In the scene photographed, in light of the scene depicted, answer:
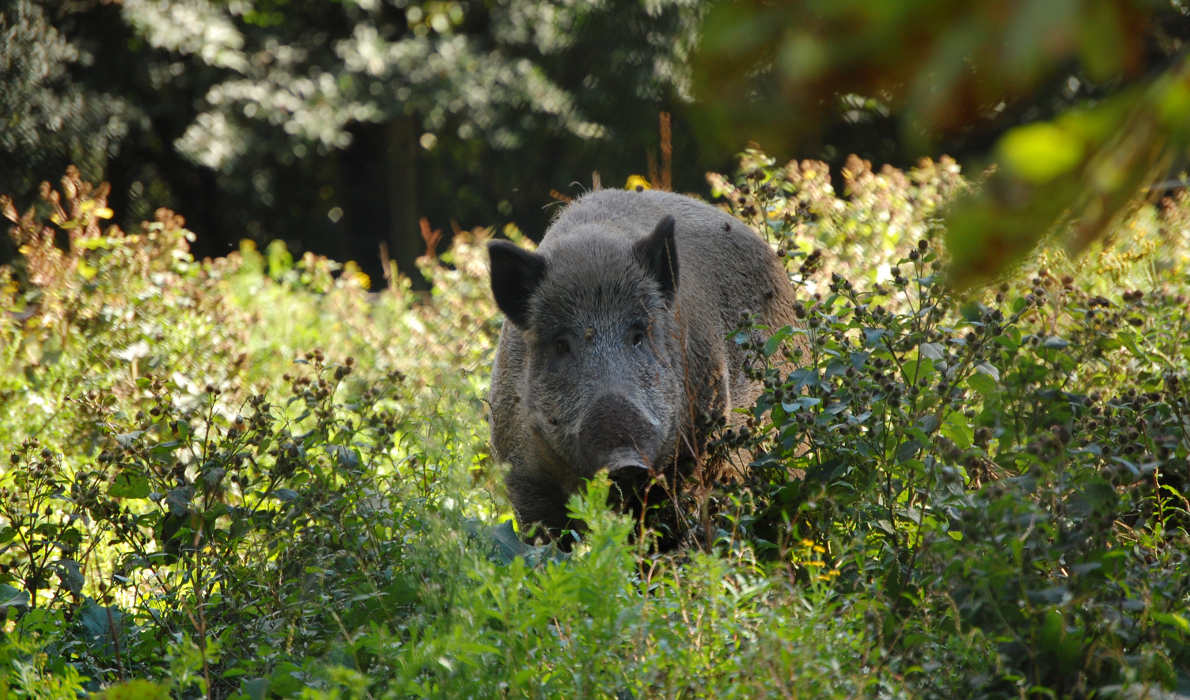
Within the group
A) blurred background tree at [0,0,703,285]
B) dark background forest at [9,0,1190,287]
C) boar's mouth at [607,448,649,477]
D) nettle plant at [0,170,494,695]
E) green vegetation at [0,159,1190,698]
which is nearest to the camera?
green vegetation at [0,159,1190,698]

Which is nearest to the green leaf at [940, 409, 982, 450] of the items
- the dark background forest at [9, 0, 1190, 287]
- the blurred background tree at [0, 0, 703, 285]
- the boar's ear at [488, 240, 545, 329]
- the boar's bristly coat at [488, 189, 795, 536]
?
the boar's bristly coat at [488, 189, 795, 536]

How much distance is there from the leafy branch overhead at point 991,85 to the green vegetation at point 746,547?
0.19 meters

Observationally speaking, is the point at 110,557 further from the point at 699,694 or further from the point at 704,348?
the point at 699,694

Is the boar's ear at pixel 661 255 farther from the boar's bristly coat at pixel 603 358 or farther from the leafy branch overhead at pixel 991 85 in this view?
the leafy branch overhead at pixel 991 85

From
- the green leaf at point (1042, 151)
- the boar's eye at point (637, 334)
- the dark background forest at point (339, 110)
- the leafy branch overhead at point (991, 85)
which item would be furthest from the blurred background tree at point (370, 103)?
the green leaf at point (1042, 151)

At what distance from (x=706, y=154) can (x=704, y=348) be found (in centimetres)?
345

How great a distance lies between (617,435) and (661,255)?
960 millimetres

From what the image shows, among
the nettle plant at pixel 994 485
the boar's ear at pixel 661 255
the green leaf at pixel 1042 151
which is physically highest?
the green leaf at pixel 1042 151

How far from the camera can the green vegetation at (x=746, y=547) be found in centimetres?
290

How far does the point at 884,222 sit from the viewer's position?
316 inches

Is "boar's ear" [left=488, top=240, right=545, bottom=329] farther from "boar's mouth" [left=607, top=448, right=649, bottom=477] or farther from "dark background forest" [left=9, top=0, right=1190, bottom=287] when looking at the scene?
"dark background forest" [left=9, top=0, right=1190, bottom=287]

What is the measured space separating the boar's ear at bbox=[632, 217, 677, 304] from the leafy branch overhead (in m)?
3.24

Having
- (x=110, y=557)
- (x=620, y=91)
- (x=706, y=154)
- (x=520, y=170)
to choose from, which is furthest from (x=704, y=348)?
(x=520, y=170)

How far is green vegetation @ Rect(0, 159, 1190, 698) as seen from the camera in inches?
114
